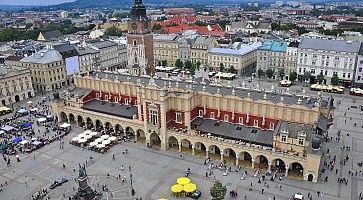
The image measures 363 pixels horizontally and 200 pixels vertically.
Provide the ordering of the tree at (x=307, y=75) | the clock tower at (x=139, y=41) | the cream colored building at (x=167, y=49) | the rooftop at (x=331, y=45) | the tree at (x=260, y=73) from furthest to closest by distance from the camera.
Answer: the cream colored building at (x=167, y=49)
the tree at (x=260, y=73)
the tree at (x=307, y=75)
the rooftop at (x=331, y=45)
the clock tower at (x=139, y=41)

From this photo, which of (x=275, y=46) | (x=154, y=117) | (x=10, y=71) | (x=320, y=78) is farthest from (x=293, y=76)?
(x=10, y=71)

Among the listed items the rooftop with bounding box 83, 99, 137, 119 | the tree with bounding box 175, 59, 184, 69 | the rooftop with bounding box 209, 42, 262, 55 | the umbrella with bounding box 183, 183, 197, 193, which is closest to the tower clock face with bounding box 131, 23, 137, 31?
the rooftop with bounding box 83, 99, 137, 119

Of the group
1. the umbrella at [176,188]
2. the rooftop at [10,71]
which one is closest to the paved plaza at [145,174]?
the umbrella at [176,188]

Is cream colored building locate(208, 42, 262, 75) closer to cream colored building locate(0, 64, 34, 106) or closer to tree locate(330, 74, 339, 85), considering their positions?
tree locate(330, 74, 339, 85)

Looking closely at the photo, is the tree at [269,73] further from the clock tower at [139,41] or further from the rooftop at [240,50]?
the clock tower at [139,41]

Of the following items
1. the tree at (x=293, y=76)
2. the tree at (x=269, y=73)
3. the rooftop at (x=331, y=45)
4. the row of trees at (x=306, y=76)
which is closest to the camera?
the rooftop at (x=331, y=45)

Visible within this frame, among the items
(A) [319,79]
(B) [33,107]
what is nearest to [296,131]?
(A) [319,79]
